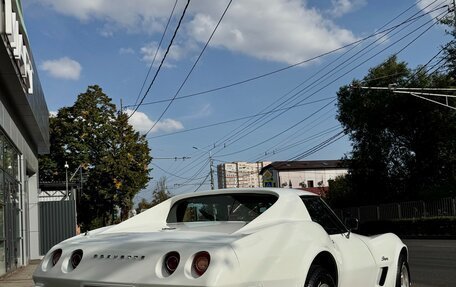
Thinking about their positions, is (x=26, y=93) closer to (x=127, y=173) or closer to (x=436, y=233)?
(x=436, y=233)

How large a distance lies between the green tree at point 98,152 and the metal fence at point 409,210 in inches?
658

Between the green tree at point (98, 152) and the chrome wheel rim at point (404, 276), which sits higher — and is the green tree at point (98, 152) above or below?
above

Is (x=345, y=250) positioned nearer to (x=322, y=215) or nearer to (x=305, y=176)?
(x=322, y=215)

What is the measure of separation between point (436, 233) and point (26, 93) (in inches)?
911

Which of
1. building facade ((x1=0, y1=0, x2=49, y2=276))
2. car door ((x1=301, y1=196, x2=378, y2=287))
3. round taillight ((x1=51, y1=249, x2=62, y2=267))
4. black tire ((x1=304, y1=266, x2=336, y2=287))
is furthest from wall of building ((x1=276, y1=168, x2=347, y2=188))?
round taillight ((x1=51, y1=249, x2=62, y2=267))

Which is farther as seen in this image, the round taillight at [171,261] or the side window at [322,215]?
the side window at [322,215]

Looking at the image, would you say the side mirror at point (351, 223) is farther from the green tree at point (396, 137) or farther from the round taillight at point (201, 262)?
the green tree at point (396, 137)

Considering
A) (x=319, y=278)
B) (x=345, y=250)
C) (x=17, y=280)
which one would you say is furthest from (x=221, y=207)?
(x=17, y=280)

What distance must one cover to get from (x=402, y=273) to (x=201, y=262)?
3.68m

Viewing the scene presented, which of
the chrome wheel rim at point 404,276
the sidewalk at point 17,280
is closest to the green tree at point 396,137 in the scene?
the sidewalk at point 17,280

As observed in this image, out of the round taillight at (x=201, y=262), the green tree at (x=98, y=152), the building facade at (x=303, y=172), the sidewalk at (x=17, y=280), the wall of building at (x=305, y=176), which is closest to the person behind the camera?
the round taillight at (x=201, y=262)

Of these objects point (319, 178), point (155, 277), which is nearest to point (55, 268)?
point (155, 277)

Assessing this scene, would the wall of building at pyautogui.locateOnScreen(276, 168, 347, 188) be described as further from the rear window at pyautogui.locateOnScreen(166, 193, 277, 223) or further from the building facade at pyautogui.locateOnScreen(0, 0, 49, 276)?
the rear window at pyautogui.locateOnScreen(166, 193, 277, 223)

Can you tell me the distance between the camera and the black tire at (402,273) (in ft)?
21.1
